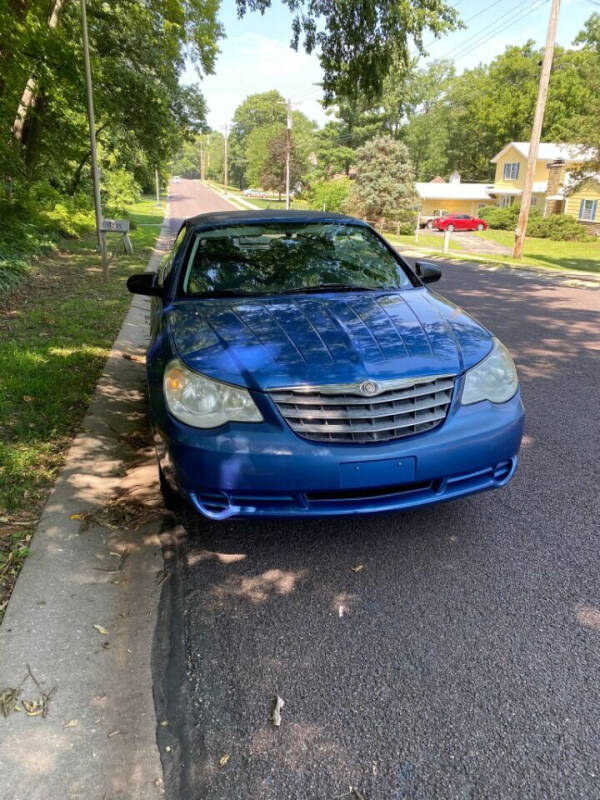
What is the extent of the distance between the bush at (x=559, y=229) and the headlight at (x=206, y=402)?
3794 centimetres

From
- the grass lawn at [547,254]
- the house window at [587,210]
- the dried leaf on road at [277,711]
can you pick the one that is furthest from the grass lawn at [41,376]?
the house window at [587,210]

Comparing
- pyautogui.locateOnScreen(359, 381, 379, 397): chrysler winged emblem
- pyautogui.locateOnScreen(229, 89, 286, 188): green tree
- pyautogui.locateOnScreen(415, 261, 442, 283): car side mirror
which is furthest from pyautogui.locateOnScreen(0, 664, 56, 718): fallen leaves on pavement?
pyautogui.locateOnScreen(229, 89, 286, 188): green tree

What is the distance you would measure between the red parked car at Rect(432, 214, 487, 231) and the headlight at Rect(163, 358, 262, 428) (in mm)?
44372

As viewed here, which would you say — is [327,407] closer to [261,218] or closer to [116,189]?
[261,218]

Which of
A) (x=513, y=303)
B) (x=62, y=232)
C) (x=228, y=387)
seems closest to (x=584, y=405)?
(x=228, y=387)

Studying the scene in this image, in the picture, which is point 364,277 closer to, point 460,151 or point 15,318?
point 15,318

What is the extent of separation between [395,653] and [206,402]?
129 cm

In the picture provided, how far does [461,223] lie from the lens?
44.2 meters

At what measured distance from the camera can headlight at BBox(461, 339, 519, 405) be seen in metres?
2.73

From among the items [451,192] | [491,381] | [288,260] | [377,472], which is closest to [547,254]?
[288,260]

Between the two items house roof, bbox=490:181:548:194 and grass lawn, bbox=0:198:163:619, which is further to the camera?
house roof, bbox=490:181:548:194

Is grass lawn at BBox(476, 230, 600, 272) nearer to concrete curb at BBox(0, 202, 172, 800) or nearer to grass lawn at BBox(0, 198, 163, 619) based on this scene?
grass lawn at BBox(0, 198, 163, 619)

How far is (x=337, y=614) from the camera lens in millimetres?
2475

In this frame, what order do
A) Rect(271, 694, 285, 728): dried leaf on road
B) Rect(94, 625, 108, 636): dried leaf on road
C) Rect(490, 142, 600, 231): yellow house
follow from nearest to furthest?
Rect(271, 694, 285, 728): dried leaf on road → Rect(94, 625, 108, 636): dried leaf on road → Rect(490, 142, 600, 231): yellow house
